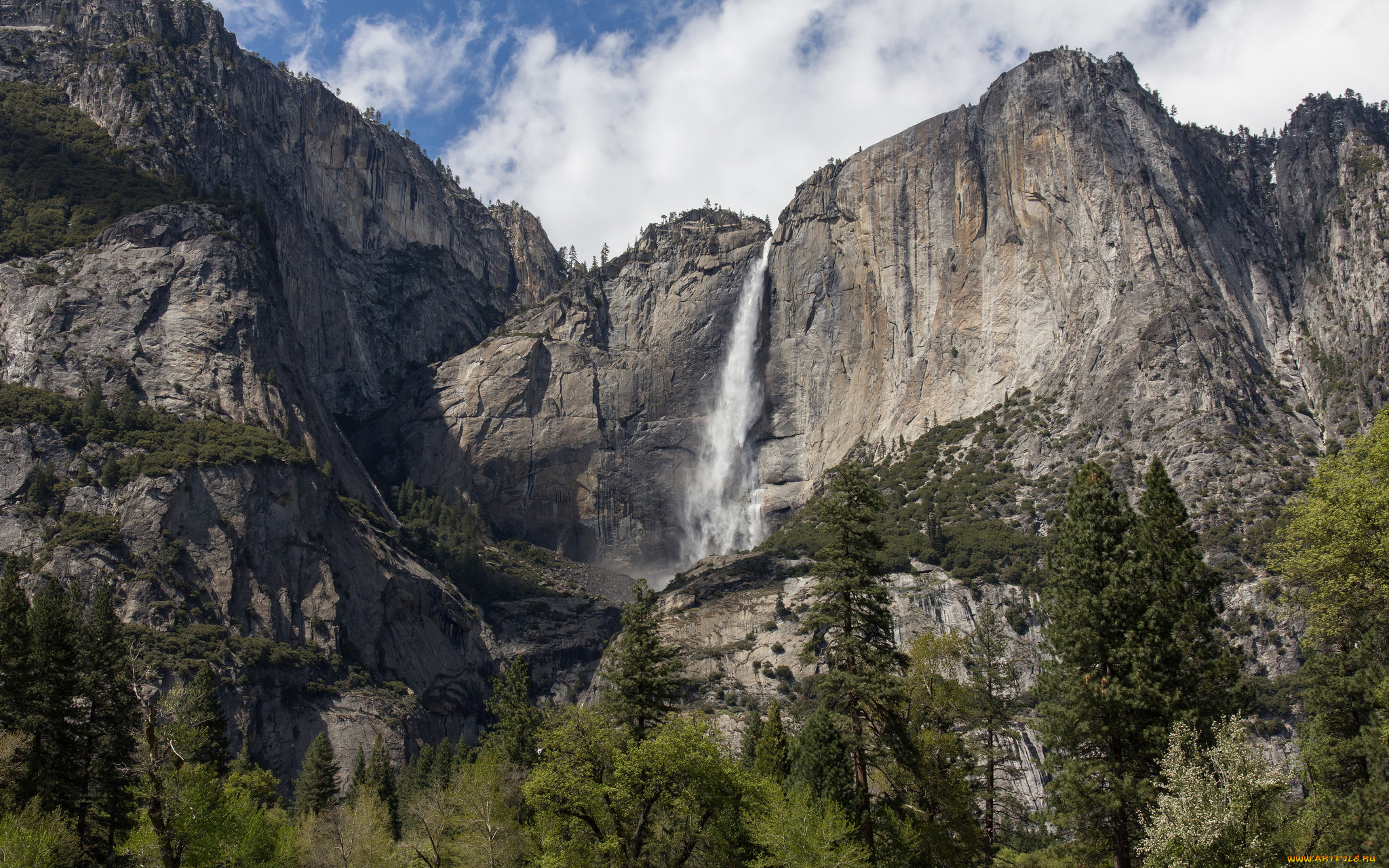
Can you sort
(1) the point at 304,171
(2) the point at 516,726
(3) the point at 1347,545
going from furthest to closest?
(1) the point at 304,171
(2) the point at 516,726
(3) the point at 1347,545

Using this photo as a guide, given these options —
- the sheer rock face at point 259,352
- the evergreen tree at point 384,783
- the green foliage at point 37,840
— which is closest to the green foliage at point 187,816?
the green foliage at point 37,840

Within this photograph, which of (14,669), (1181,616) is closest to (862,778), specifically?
(1181,616)

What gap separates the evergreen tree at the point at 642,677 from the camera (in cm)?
3541

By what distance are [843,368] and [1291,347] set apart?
50.3m

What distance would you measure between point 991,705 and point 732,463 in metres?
96.9

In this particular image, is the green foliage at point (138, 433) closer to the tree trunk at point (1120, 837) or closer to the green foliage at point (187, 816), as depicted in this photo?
the green foliage at point (187, 816)

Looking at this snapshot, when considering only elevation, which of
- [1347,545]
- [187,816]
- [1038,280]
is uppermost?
[1038,280]

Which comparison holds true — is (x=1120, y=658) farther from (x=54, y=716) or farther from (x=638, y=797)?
(x=54, y=716)

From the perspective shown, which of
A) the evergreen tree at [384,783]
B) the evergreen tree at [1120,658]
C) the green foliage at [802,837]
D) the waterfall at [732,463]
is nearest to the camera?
the evergreen tree at [1120,658]

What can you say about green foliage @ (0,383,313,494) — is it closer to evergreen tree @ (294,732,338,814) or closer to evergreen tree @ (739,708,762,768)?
evergreen tree @ (294,732,338,814)

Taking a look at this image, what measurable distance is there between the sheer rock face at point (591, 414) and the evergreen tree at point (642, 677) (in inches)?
3682

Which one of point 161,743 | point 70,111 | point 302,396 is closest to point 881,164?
point 302,396

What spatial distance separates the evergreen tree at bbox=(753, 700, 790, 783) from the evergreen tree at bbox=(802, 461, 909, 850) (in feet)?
29.6

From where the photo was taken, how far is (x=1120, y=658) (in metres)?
Result: 28.2
